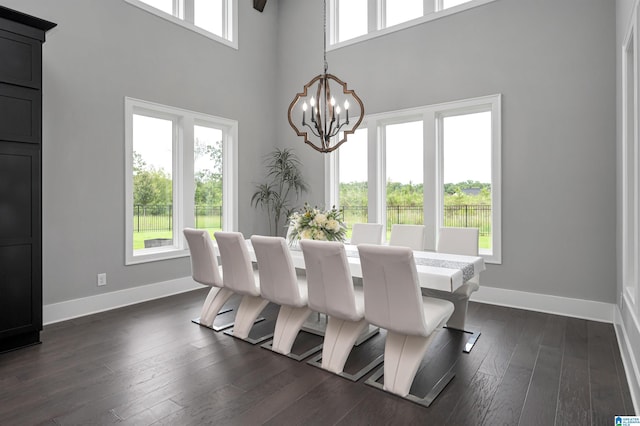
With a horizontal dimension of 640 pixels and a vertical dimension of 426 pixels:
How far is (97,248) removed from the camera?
402 centimetres

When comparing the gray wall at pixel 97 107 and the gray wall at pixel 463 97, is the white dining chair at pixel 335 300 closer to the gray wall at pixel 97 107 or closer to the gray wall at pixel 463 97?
the gray wall at pixel 463 97

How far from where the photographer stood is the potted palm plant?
5953 millimetres

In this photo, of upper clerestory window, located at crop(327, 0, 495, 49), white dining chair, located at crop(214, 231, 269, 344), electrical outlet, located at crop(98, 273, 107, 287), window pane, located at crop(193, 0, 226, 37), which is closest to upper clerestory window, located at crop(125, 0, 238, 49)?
window pane, located at crop(193, 0, 226, 37)

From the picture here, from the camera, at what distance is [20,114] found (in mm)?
2916

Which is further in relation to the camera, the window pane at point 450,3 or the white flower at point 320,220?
the window pane at point 450,3

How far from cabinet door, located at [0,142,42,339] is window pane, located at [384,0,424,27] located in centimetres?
452

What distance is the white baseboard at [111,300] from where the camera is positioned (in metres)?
3.67

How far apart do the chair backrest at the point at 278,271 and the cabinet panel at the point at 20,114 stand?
2056 millimetres

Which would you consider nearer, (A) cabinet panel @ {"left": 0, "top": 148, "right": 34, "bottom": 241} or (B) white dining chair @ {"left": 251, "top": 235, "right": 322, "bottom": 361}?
(B) white dining chair @ {"left": 251, "top": 235, "right": 322, "bottom": 361}

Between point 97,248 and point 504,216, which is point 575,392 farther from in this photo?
point 97,248

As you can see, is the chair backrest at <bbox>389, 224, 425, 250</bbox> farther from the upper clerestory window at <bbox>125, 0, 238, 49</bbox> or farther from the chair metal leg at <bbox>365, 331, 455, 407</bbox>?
the upper clerestory window at <bbox>125, 0, 238, 49</bbox>

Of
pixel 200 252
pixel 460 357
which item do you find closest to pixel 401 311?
pixel 460 357

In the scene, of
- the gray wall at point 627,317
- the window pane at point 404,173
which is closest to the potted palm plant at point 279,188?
the window pane at point 404,173

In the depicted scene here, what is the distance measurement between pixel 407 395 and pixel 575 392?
1.06m
